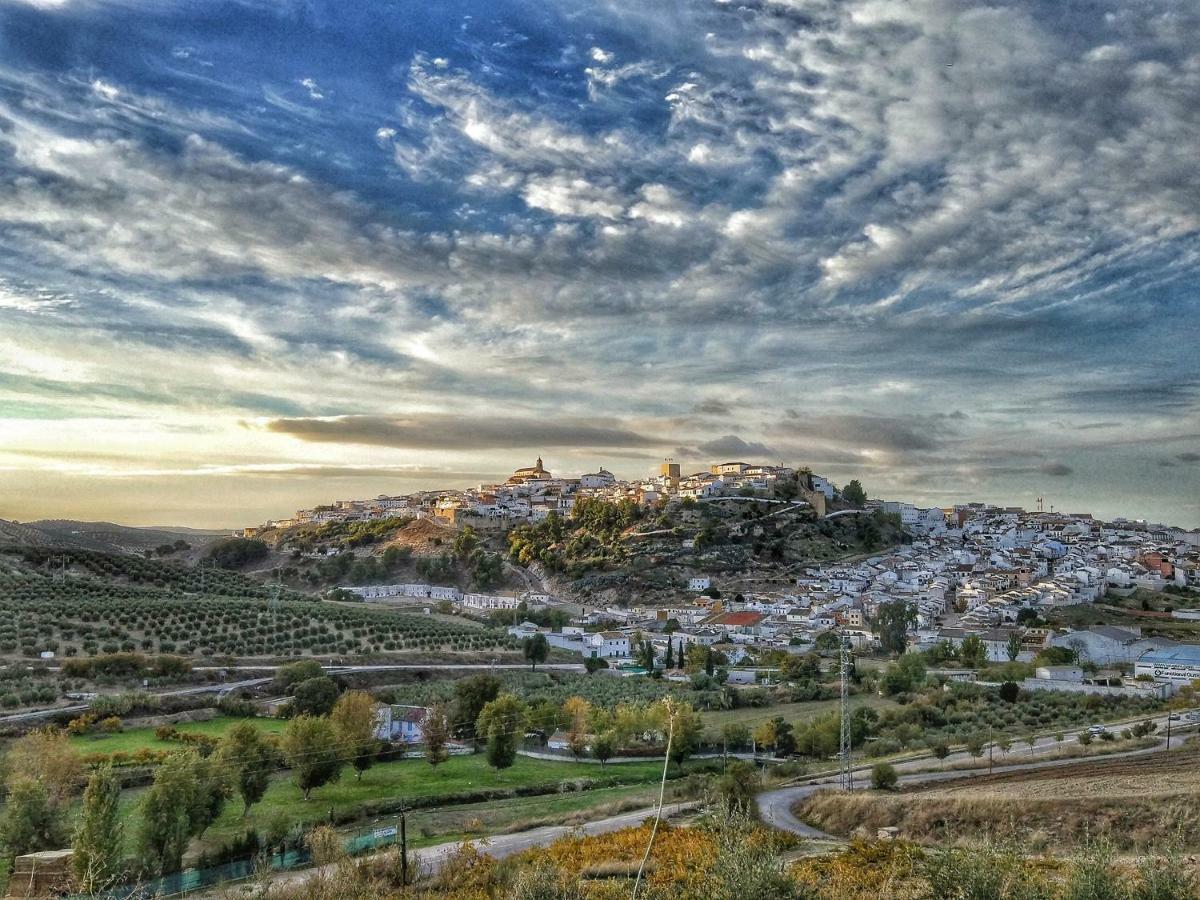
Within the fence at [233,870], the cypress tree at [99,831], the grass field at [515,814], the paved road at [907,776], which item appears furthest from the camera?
the paved road at [907,776]

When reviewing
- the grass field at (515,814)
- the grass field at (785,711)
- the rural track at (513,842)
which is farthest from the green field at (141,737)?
the grass field at (785,711)

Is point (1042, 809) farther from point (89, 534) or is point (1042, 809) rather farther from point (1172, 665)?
point (89, 534)

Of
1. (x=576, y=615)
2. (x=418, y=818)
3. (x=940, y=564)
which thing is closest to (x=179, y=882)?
(x=418, y=818)

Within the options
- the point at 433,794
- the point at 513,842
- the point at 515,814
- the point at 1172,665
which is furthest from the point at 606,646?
the point at 513,842

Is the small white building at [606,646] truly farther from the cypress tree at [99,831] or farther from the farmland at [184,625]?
the cypress tree at [99,831]

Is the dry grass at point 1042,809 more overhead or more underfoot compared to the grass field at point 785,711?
more overhead

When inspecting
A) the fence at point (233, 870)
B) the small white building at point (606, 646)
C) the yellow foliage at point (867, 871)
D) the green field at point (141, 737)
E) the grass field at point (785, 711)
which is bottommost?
the grass field at point (785, 711)
